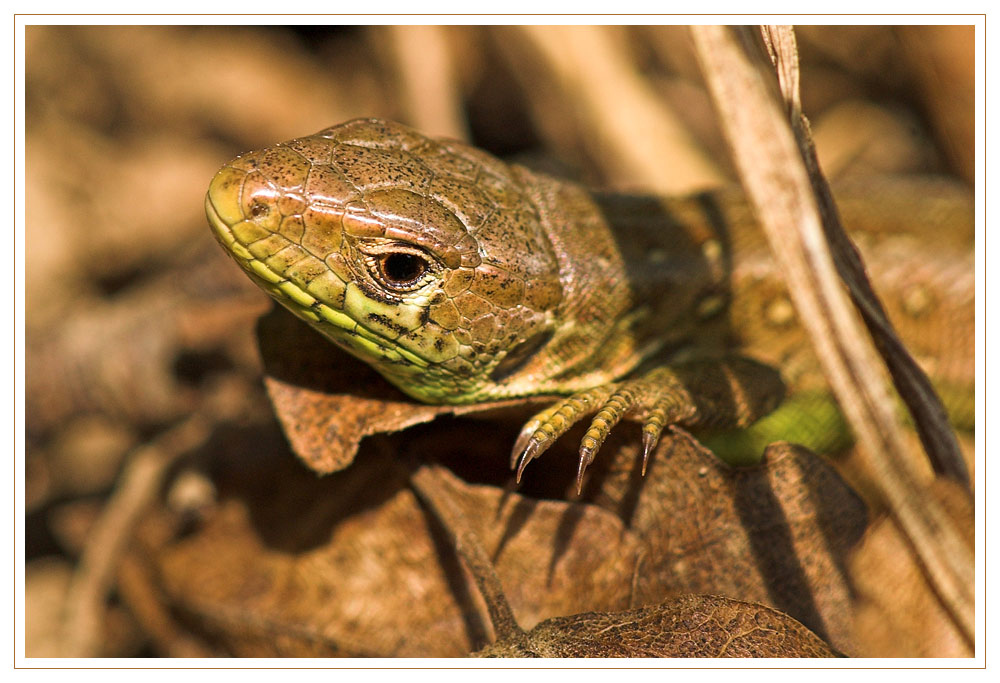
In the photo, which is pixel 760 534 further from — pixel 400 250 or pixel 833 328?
pixel 400 250

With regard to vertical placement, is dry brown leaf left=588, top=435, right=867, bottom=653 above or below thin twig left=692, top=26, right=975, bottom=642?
below

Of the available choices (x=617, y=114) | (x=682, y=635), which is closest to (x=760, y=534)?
(x=682, y=635)

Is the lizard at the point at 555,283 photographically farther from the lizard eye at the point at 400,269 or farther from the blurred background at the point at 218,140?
the blurred background at the point at 218,140

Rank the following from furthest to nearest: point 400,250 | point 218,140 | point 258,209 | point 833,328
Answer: point 218,140, point 400,250, point 258,209, point 833,328

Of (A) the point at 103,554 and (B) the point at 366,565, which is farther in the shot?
(A) the point at 103,554

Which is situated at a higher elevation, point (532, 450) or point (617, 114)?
point (617, 114)

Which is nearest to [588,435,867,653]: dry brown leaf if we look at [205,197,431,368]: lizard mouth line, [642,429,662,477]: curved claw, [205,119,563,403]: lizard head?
[642,429,662,477]: curved claw

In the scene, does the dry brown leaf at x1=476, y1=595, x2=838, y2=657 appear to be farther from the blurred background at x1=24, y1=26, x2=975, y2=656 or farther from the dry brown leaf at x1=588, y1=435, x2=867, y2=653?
the blurred background at x1=24, y1=26, x2=975, y2=656
